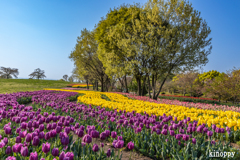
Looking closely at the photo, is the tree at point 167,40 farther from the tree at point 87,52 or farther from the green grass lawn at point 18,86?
the green grass lawn at point 18,86

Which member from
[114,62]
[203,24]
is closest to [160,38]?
[203,24]

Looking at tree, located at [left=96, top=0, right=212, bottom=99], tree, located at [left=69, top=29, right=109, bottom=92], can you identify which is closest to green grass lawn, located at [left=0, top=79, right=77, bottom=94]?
tree, located at [left=69, top=29, right=109, bottom=92]

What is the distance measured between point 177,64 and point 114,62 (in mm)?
7176

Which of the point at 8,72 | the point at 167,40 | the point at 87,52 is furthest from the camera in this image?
the point at 8,72

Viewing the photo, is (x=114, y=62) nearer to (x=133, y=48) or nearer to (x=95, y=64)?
(x=133, y=48)

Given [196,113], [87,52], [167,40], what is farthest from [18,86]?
[196,113]

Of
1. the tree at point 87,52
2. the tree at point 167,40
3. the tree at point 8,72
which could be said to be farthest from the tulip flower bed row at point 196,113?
the tree at point 8,72

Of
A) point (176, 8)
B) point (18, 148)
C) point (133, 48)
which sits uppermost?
point (176, 8)

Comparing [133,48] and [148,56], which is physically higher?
[133,48]

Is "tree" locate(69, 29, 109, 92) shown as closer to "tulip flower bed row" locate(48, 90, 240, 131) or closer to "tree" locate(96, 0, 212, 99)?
"tree" locate(96, 0, 212, 99)

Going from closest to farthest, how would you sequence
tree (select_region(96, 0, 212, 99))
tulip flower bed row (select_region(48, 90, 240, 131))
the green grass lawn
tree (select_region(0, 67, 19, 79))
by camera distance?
tulip flower bed row (select_region(48, 90, 240, 131))
tree (select_region(96, 0, 212, 99))
the green grass lawn
tree (select_region(0, 67, 19, 79))

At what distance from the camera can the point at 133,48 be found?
46.2 ft

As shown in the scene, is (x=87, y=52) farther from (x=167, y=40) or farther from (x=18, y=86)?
(x=18, y=86)

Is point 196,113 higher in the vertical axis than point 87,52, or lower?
lower
